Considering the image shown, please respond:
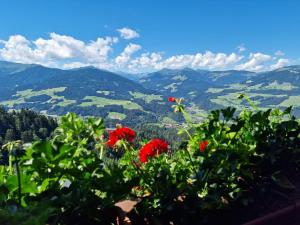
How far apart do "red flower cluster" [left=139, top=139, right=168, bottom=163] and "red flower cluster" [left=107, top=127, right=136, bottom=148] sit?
→ 16 centimetres

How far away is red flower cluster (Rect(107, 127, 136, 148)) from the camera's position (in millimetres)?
3716

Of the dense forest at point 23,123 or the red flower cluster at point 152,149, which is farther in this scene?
the dense forest at point 23,123

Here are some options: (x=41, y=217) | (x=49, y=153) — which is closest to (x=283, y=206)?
(x=49, y=153)

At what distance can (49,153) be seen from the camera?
2.22 metres

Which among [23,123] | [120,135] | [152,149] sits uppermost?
[120,135]

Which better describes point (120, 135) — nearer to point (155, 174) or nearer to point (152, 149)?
point (152, 149)

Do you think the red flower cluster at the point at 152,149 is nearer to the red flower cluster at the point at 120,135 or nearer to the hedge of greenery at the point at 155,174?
the hedge of greenery at the point at 155,174

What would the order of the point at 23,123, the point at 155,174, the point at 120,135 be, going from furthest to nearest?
the point at 23,123 → the point at 120,135 → the point at 155,174

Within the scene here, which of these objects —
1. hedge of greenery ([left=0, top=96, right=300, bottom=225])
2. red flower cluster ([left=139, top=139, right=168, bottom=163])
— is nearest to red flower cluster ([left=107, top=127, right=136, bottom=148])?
hedge of greenery ([left=0, top=96, right=300, bottom=225])

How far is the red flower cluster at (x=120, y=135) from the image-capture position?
12.2 ft

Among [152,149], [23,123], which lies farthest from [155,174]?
[23,123]

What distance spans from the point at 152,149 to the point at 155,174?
82 centimetres

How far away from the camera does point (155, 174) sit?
2973 millimetres

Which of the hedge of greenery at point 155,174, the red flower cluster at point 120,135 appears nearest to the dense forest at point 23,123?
the red flower cluster at point 120,135
